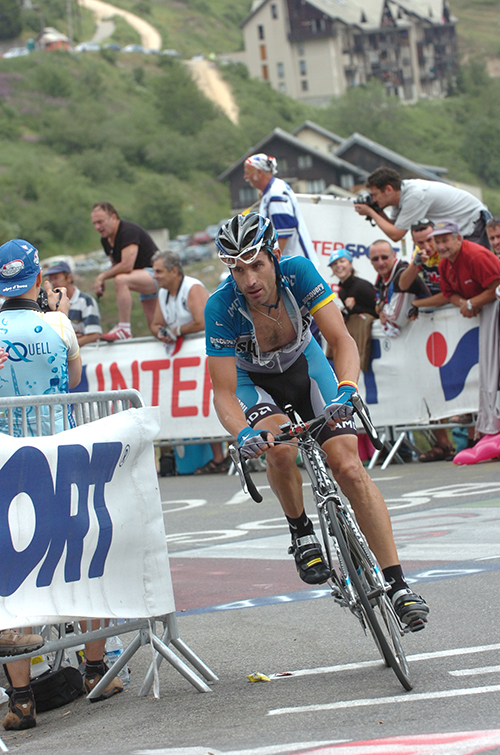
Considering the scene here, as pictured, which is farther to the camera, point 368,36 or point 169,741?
point 368,36

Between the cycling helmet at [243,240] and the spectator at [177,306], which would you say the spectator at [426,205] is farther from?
the cycling helmet at [243,240]

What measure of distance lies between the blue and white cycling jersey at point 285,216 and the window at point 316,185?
358 feet

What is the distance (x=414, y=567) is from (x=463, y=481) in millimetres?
3388

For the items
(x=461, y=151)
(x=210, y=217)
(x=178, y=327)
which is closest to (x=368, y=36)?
(x=461, y=151)

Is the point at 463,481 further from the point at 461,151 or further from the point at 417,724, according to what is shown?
the point at 461,151

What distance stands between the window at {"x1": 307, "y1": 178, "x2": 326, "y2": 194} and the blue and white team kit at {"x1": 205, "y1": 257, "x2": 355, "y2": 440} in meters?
115

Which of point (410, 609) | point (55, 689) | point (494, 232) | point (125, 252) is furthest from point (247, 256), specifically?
point (125, 252)

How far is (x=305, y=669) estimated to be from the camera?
4.99 metres

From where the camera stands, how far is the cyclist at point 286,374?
4898 millimetres

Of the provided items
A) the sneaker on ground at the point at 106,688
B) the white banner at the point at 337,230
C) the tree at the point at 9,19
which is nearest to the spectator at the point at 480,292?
the white banner at the point at 337,230

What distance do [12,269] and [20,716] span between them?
2.16 metres

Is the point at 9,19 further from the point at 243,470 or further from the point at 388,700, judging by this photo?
the point at 388,700

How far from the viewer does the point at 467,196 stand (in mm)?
11266

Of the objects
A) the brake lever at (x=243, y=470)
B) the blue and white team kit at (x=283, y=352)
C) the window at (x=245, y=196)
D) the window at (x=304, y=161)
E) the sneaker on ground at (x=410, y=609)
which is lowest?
the sneaker on ground at (x=410, y=609)
